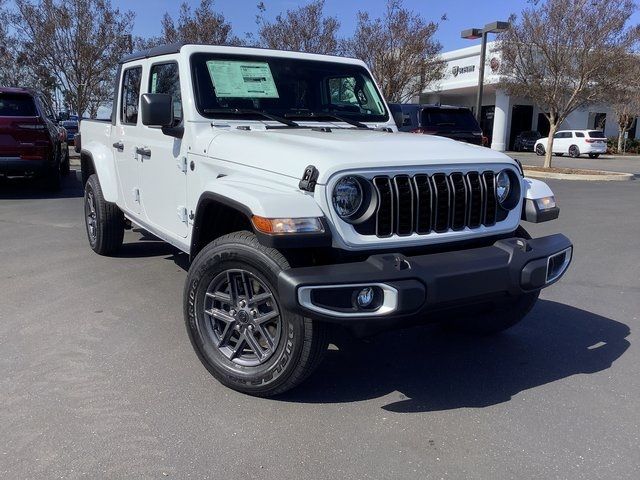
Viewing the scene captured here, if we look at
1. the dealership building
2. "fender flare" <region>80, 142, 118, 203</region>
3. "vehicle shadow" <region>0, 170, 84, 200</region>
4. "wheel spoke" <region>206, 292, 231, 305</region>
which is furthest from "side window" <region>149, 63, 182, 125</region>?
the dealership building

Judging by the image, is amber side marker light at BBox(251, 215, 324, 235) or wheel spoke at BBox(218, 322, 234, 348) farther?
wheel spoke at BBox(218, 322, 234, 348)

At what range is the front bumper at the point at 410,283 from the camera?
2.91 m

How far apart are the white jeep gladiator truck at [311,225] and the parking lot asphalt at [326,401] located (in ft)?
0.99

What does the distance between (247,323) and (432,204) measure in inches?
48.2

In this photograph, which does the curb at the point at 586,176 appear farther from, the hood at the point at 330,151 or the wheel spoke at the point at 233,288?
the wheel spoke at the point at 233,288

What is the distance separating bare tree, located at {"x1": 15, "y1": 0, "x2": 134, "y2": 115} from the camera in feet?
63.3

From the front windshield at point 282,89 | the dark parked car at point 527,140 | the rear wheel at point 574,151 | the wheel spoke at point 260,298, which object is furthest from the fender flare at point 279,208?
the dark parked car at point 527,140

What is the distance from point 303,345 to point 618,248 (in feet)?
19.7

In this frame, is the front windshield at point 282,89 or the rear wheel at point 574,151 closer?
the front windshield at point 282,89

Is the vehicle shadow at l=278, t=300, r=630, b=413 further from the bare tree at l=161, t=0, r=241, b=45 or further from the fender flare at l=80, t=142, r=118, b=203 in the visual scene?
the bare tree at l=161, t=0, r=241, b=45

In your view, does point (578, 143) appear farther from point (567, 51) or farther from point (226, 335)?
point (226, 335)

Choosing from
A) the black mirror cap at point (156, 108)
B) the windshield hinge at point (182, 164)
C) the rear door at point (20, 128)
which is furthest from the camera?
the rear door at point (20, 128)

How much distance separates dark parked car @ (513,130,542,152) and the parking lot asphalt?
33.1 metres

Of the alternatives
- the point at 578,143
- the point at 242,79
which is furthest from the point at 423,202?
the point at 578,143
